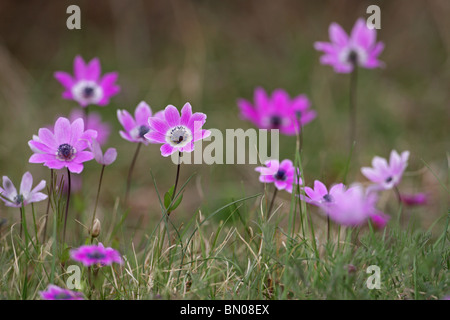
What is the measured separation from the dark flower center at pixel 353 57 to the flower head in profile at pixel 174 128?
1.15m

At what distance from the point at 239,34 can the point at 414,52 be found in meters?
1.28

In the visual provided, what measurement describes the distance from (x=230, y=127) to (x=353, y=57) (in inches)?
41.8

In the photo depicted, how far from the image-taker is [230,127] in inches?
124

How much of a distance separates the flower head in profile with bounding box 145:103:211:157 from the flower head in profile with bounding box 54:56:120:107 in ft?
2.00

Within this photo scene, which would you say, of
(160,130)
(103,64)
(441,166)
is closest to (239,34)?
(103,64)

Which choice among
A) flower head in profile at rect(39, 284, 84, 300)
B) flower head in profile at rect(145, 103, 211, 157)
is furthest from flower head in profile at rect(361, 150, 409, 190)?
flower head in profile at rect(39, 284, 84, 300)

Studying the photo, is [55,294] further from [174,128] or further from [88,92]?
[88,92]

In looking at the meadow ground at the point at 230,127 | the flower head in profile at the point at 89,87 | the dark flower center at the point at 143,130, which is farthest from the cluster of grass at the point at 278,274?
the flower head in profile at the point at 89,87

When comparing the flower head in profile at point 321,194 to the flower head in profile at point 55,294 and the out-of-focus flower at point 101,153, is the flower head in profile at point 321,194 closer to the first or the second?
the out-of-focus flower at point 101,153

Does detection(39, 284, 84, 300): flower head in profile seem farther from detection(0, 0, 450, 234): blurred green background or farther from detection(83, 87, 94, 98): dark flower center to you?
detection(0, 0, 450, 234): blurred green background

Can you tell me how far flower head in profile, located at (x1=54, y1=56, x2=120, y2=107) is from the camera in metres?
1.83

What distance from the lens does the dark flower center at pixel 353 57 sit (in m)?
2.21

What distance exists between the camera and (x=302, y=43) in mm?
3766

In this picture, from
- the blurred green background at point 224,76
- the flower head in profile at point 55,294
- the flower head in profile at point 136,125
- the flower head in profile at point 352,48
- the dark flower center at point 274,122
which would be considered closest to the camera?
the flower head in profile at point 55,294
